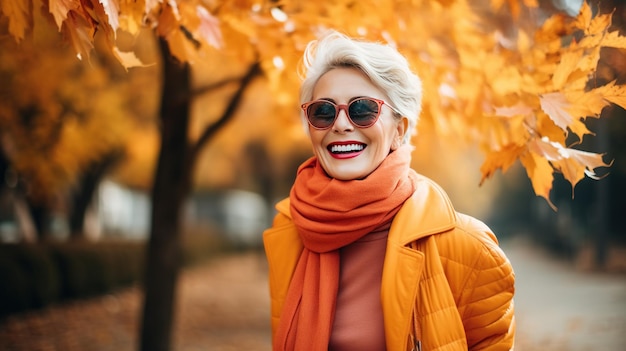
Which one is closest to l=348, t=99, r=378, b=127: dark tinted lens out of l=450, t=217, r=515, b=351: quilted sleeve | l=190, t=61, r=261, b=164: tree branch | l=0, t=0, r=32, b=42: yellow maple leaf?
l=450, t=217, r=515, b=351: quilted sleeve

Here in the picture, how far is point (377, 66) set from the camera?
7.22 ft

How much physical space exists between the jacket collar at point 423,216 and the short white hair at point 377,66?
0.30m

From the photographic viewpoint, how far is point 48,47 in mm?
9445

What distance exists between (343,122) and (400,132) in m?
0.27

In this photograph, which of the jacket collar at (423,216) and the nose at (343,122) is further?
the nose at (343,122)

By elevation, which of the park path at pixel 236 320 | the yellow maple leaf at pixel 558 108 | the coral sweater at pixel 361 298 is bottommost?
the park path at pixel 236 320

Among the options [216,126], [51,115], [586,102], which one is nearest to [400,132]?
[586,102]

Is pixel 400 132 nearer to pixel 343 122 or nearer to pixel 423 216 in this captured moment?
pixel 343 122

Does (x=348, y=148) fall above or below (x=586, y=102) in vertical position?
below

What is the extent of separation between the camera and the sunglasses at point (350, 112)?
2180 millimetres

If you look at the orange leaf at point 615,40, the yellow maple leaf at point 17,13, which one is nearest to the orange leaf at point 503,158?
the orange leaf at point 615,40

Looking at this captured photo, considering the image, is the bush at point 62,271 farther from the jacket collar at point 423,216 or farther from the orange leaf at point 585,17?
the orange leaf at point 585,17

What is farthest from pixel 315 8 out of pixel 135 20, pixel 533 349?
pixel 533 349

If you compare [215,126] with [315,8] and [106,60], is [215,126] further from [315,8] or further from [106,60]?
[106,60]
